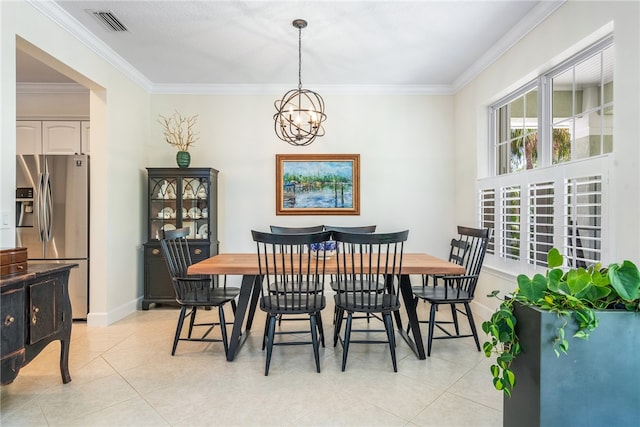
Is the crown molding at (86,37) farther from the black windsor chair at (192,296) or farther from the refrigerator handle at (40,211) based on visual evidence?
the black windsor chair at (192,296)

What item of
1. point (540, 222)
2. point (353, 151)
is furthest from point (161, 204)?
point (540, 222)

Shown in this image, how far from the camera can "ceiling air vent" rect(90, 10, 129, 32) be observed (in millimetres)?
2803

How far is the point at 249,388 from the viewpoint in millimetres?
2229

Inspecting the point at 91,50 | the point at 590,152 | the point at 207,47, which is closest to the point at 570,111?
the point at 590,152

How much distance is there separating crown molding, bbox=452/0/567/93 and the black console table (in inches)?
155

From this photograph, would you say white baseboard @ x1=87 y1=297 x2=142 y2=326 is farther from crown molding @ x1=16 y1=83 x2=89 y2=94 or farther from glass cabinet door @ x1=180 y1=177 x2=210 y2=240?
crown molding @ x1=16 y1=83 x2=89 y2=94

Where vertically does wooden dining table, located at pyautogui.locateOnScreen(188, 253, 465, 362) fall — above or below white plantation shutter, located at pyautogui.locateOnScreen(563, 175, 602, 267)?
below

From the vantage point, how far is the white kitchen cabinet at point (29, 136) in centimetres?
412

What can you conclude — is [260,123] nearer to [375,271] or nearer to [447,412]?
[375,271]

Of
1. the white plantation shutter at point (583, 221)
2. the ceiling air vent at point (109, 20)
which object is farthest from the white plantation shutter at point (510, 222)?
the ceiling air vent at point (109, 20)

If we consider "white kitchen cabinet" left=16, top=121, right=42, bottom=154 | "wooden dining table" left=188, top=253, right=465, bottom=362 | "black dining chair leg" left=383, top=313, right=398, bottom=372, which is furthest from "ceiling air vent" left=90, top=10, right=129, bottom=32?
"black dining chair leg" left=383, top=313, right=398, bottom=372

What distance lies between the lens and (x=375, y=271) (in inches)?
98.7

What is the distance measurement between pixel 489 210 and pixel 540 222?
2.80 feet

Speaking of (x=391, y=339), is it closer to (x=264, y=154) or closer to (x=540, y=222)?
(x=540, y=222)
